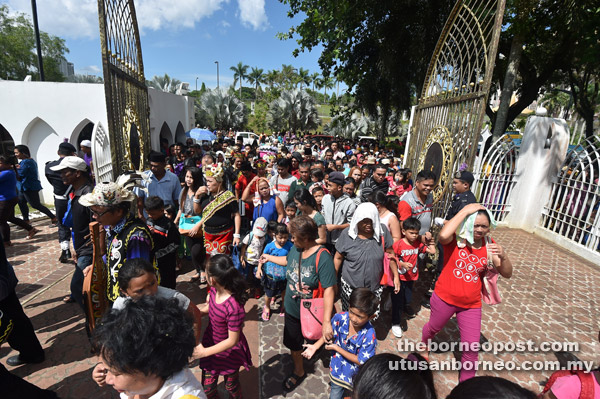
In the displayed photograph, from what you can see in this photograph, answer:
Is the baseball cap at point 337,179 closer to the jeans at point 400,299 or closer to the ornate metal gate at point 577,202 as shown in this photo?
the jeans at point 400,299

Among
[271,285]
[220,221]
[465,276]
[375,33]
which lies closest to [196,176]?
[220,221]

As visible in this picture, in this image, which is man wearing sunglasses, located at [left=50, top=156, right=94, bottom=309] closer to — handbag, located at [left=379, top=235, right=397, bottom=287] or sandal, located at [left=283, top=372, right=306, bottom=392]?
sandal, located at [left=283, top=372, right=306, bottom=392]

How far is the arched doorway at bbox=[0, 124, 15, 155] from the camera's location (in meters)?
10.5

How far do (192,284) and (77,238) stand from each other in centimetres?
190

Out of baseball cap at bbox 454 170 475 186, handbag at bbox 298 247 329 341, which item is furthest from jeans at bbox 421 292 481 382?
baseball cap at bbox 454 170 475 186

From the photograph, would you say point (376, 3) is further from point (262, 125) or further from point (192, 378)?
point (262, 125)

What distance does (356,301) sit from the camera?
6.98 feet

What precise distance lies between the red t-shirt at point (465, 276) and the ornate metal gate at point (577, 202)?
19.1 ft

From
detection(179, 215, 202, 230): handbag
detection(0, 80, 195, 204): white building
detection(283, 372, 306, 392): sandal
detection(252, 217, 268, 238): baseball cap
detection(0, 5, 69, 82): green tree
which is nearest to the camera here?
detection(283, 372, 306, 392): sandal

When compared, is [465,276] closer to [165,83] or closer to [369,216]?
[369,216]

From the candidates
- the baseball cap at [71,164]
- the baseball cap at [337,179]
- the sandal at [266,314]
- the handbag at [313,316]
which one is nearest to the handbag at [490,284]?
the handbag at [313,316]

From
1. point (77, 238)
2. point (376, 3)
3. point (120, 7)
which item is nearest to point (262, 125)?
point (376, 3)

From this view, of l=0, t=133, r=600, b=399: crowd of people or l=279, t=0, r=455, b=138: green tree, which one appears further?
l=279, t=0, r=455, b=138: green tree

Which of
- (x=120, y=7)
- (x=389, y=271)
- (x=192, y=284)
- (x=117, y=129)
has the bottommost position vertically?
(x=192, y=284)
